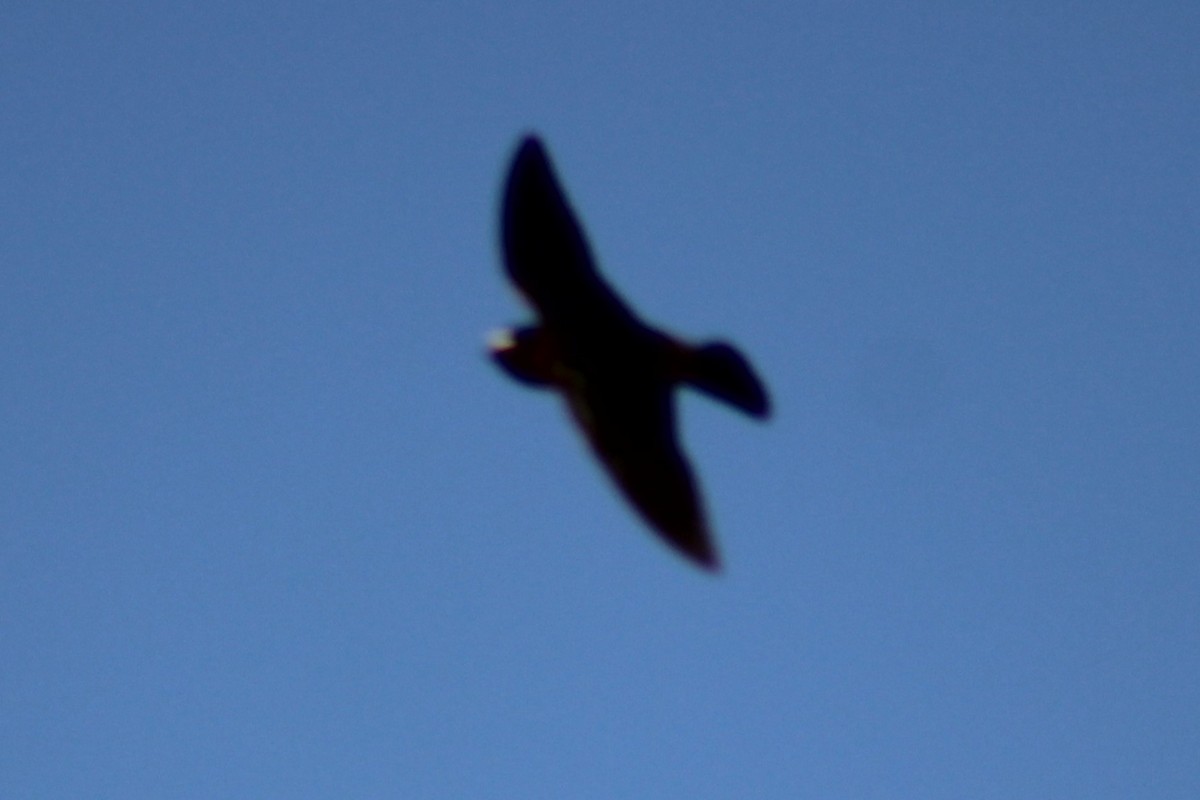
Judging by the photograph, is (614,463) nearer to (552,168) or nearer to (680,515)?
(680,515)

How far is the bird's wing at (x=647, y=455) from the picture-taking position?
16.7 feet

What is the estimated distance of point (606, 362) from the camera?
5.17 m

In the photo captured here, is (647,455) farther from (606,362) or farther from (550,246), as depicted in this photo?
(550,246)

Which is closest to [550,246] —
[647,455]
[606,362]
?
[606,362]

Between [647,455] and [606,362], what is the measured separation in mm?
397

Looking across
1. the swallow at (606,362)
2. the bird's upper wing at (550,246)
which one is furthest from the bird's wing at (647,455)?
the bird's upper wing at (550,246)

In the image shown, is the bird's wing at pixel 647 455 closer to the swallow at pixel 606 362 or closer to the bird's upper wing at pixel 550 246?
the swallow at pixel 606 362

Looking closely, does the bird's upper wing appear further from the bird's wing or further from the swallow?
the bird's wing

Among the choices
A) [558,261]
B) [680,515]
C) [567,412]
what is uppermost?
[558,261]

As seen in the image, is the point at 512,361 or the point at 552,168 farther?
the point at 512,361

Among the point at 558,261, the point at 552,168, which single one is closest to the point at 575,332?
the point at 558,261

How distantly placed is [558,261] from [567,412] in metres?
0.64

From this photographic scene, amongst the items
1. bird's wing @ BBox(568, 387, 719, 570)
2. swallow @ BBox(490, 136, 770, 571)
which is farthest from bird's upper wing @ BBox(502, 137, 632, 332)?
bird's wing @ BBox(568, 387, 719, 570)

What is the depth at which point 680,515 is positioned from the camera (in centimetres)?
509
